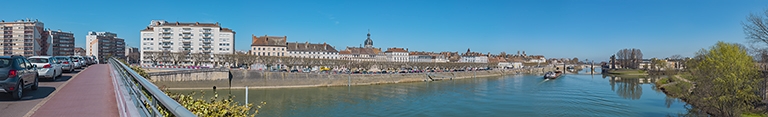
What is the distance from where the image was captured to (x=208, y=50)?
262 feet

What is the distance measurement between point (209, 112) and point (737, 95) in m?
24.9

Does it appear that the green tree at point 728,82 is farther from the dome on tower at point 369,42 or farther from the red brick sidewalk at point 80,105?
the dome on tower at point 369,42

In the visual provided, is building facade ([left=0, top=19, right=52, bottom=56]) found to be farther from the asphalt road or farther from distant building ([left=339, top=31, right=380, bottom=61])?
the asphalt road

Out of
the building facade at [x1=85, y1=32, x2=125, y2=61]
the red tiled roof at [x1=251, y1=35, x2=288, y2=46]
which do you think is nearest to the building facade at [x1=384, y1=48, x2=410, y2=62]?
the red tiled roof at [x1=251, y1=35, x2=288, y2=46]

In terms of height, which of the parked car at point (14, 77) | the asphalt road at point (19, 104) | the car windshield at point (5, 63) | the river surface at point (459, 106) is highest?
the car windshield at point (5, 63)

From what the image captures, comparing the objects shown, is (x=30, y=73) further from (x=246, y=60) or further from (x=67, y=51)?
(x=67, y=51)

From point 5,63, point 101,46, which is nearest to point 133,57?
point 101,46

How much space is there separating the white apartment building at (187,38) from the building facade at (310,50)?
1418 cm

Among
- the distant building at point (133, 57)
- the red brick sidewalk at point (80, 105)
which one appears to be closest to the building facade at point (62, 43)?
the distant building at point (133, 57)

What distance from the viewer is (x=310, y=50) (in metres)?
94.0

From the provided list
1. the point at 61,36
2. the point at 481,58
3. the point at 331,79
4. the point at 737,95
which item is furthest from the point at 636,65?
the point at 61,36

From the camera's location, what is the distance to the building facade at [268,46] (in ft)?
279

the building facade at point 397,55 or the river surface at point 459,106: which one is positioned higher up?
the building facade at point 397,55

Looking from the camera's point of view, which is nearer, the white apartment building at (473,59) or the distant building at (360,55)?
the distant building at (360,55)
